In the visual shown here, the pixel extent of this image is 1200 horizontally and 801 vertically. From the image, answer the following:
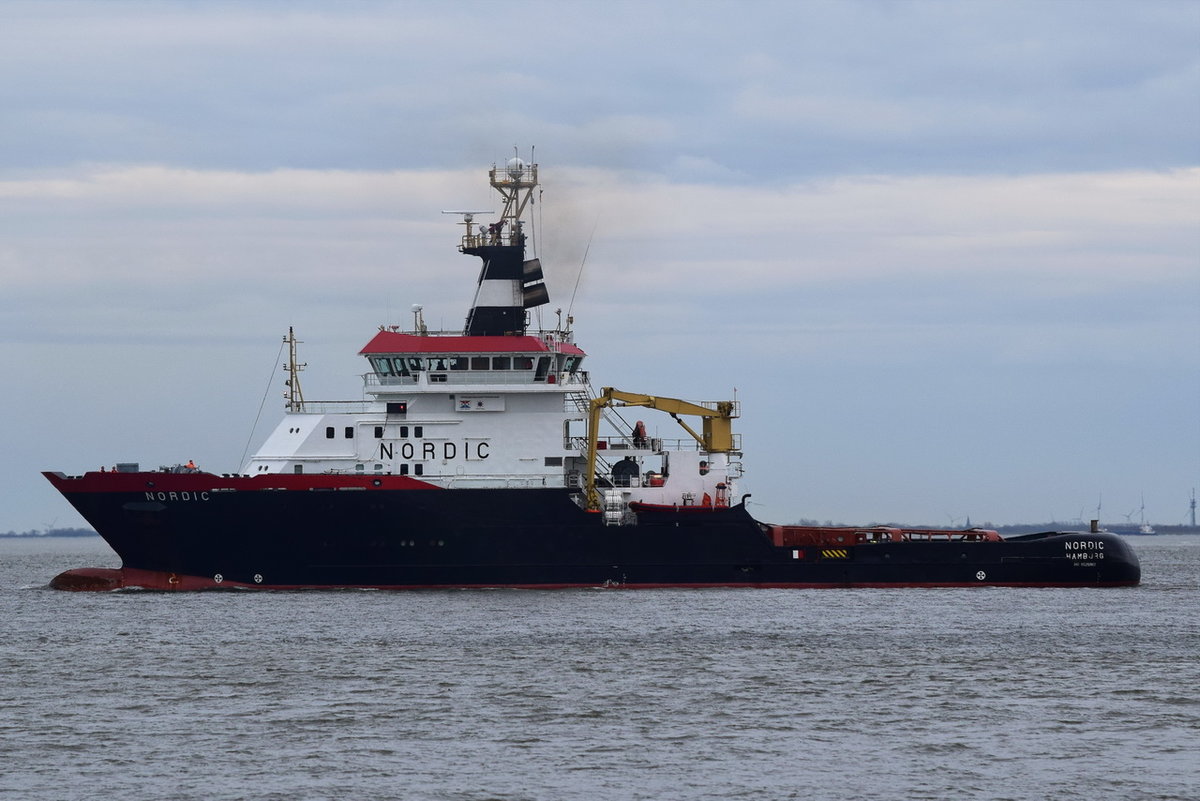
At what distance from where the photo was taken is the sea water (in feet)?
67.7

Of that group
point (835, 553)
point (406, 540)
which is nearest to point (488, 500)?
point (406, 540)

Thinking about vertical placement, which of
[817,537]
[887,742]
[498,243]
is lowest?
[887,742]

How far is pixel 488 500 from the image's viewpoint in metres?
43.3

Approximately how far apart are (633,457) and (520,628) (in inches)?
413

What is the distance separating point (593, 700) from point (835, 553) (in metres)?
20.7

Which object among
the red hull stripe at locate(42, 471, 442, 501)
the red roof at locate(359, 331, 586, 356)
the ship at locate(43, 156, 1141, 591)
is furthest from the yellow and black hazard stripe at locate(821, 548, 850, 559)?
the red hull stripe at locate(42, 471, 442, 501)

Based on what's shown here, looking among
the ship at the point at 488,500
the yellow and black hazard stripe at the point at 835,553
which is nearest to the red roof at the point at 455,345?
the ship at the point at 488,500

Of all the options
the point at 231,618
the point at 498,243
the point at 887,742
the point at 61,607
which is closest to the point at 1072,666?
the point at 887,742

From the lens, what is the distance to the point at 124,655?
3238 centimetres

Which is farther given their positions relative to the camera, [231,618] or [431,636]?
[231,618]

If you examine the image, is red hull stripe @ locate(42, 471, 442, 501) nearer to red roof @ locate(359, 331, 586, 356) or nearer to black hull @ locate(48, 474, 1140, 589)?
black hull @ locate(48, 474, 1140, 589)

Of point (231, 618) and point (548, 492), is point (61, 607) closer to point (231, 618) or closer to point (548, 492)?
point (231, 618)

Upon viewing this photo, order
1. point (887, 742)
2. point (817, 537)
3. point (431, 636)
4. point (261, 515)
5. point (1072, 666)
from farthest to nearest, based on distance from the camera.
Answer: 1. point (817, 537)
2. point (261, 515)
3. point (431, 636)
4. point (1072, 666)
5. point (887, 742)

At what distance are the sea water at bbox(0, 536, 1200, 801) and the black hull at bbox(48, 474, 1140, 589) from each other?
1346mm
